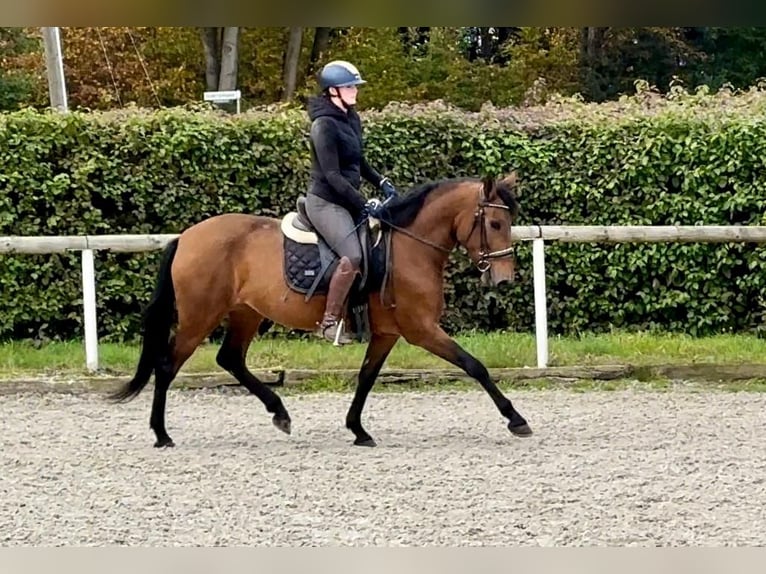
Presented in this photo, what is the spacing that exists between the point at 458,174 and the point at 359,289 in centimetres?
448

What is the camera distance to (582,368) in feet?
30.4

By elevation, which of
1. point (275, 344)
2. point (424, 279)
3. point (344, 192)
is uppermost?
point (344, 192)

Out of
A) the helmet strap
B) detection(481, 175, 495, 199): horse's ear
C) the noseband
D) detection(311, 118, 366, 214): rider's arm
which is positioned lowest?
the noseband

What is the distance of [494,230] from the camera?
20.8 feet

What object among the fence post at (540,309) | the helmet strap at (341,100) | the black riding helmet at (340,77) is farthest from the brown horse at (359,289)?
the fence post at (540,309)

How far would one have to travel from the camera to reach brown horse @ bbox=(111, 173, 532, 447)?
6.47 m

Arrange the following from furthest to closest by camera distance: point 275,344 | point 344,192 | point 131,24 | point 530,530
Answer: point 275,344 < point 344,192 < point 530,530 < point 131,24

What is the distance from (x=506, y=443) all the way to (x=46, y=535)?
10.3 ft

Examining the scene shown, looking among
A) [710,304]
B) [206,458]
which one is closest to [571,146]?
[710,304]

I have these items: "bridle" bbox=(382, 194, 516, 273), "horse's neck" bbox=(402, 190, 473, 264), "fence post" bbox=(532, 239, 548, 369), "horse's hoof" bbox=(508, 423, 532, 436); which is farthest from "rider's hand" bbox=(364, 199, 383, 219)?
"fence post" bbox=(532, 239, 548, 369)

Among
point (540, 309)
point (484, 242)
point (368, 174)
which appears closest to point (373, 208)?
point (368, 174)

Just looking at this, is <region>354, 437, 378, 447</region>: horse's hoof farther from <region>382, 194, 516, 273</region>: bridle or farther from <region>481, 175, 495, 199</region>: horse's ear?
<region>481, 175, 495, 199</region>: horse's ear

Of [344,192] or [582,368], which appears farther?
[582,368]

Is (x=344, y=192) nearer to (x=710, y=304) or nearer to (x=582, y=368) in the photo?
(x=582, y=368)
